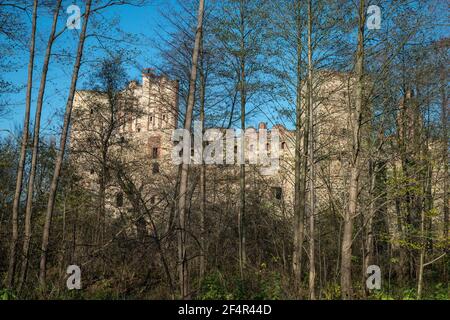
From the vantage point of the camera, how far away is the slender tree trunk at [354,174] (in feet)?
23.9

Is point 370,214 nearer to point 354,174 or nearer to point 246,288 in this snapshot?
point 354,174

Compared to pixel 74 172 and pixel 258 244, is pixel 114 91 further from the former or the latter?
pixel 258 244

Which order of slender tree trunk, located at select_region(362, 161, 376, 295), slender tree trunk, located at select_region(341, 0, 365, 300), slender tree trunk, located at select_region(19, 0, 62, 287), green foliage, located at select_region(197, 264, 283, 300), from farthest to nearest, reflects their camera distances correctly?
slender tree trunk, located at select_region(19, 0, 62, 287)
slender tree trunk, located at select_region(362, 161, 376, 295)
slender tree trunk, located at select_region(341, 0, 365, 300)
green foliage, located at select_region(197, 264, 283, 300)

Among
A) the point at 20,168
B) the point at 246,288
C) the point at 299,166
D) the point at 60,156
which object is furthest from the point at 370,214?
the point at 20,168

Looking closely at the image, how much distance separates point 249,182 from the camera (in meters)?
17.1

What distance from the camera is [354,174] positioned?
25.5 ft

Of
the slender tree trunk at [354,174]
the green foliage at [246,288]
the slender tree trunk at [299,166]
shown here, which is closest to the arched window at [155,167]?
the slender tree trunk at [299,166]

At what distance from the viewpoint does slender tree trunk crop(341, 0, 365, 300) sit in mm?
7281

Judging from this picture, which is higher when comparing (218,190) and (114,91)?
(114,91)

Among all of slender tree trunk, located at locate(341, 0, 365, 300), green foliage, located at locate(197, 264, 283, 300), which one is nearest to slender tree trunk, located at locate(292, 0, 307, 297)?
slender tree trunk, located at locate(341, 0, 365, 300)

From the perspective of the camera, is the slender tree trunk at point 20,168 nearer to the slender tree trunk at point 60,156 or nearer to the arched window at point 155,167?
the slender tree trunk at point 60,156

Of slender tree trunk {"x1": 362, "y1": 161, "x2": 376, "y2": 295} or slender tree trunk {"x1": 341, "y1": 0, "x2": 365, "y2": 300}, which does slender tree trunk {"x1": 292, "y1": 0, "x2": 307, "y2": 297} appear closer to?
slender tree trunk {"x1": 362, "y1": 161, "x2": 376, "y2": 295}
